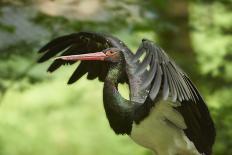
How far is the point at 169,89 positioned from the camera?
443 cm

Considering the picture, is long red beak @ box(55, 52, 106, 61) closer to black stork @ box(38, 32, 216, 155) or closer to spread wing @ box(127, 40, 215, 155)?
black stork @ box(38, 32, 216, 155)

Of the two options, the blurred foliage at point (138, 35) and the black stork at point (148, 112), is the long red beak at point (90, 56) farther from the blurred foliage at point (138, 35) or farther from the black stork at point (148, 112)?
the blurred foliage at point (138, 35)

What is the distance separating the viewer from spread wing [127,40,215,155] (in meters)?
4.34

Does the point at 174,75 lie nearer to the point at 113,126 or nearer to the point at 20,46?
the point at 113,126

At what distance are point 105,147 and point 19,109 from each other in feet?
4.79

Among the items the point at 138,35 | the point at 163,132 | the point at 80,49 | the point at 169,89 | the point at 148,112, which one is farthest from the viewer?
the point at 138,35

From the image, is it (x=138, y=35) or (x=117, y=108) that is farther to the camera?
(x=138, y=35)

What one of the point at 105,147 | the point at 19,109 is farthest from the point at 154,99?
the point at 19,109

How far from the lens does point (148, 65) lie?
14.1 ft

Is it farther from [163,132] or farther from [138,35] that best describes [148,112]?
[138,35]

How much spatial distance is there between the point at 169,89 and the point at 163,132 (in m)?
0.68

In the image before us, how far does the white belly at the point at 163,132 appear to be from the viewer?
4.97 metres

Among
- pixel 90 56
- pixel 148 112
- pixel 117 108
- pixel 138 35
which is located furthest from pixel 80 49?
pixel 138 35

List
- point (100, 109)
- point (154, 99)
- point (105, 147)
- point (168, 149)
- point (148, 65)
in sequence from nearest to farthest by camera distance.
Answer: point (148, 65), point (154, 99), point (168, 149), point (105, 147), point (100, 109)
